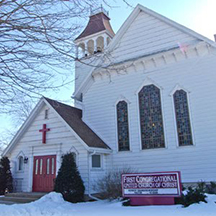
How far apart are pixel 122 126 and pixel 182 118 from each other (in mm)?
3474

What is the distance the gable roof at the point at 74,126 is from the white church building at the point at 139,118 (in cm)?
6

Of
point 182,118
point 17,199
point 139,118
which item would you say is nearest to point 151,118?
point 139,118

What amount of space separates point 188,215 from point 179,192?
1.50 meters

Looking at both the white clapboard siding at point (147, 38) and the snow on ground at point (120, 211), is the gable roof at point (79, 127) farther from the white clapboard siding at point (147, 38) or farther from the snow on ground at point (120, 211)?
the white clapboard siding at point (147, 38)


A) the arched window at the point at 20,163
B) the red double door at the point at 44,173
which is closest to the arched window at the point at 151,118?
the red double door at the point at 44,173

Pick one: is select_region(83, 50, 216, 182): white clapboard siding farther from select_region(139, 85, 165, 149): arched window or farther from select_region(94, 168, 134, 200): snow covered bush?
select_region(94, 168, 134, 200): snow covered bush

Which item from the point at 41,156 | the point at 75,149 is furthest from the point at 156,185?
the point at 41,156

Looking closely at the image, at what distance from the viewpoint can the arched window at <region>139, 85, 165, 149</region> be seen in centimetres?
1309

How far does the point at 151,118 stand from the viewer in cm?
1348

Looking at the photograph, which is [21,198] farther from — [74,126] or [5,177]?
[74,126]

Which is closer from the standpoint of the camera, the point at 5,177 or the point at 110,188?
the point at 110,188

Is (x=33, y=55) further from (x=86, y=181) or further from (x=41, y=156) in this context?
(x=41, y=156)

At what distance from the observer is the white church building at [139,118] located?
39.7ft

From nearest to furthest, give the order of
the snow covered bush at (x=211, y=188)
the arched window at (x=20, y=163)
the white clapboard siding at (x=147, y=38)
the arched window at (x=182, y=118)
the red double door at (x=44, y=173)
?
the snow covered bush at (x=211, y=188), the arched window at (x=182, y=118), the red double door at (x=44, y=173), the white clapboard siding at (x=147, y=38), the arched window at (x=20, y=163)
